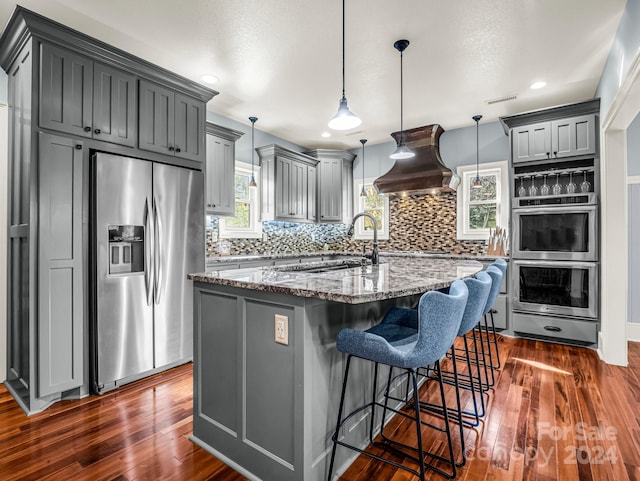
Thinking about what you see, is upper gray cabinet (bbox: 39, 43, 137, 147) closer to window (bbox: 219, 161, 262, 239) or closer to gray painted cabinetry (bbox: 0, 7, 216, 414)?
gray painted cabinetry (bbox: 0, 7, 216, 414)

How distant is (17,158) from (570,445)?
13.8 ft

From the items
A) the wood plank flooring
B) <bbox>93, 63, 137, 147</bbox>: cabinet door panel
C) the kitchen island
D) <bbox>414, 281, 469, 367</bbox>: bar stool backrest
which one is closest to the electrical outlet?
the kitchen island

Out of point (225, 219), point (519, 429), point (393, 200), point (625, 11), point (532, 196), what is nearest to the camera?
point (519, 429)

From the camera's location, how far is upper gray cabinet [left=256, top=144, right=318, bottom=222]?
5211mm

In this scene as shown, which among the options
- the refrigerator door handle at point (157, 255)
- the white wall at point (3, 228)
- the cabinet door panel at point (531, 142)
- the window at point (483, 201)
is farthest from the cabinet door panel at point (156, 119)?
the window at point (483, 201)

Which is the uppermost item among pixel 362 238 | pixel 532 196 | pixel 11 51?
pixel 11 51

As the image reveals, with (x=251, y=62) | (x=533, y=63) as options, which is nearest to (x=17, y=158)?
(x=251, y=62)

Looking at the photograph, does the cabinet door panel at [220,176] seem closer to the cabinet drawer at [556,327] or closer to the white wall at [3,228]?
the white wall at [3,228]

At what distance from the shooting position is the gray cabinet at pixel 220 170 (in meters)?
4.21

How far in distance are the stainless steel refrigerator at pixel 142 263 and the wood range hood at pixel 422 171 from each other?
280 cm

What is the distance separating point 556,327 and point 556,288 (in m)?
0.45

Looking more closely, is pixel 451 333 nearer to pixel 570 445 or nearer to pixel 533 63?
pixel 570 445

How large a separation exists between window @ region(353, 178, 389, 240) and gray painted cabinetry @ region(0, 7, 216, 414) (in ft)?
13.4

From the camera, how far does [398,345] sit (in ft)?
5.78
